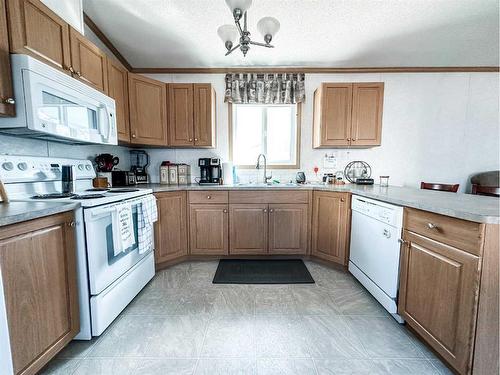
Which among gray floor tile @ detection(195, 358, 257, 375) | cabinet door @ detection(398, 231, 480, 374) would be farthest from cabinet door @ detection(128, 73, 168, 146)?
cabinet door @ detection(398, 231, 480, 374)

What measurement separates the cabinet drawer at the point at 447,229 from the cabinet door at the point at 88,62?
2.54m

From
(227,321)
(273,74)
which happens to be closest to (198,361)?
(227,321)

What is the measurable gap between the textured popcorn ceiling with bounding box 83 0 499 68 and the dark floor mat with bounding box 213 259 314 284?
2446 mm

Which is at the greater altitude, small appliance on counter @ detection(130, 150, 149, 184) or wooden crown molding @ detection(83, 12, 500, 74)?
wooden crown molding @ detection(83, 12, 500, 74)

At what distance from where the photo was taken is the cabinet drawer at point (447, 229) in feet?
3.11

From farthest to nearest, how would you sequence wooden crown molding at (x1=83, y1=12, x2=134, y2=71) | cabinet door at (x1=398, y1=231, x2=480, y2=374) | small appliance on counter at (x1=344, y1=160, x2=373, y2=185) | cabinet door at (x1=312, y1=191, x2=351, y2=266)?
small appliance on counter at (x1=344, y1=160, x2=373, y2=185) → cabinet door at (x1=312, y1=191, x2=351, y2=266) → wooden crown molding at (x1=83, y1=12, x2=134, y2=71) → cabinet door at (x1=398, y1=231, x2=480, y2=374)

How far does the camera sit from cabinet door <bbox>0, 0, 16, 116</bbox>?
1.12m

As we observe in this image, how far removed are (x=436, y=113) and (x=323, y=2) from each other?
7.60 feet

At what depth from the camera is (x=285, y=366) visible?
3.83 feet

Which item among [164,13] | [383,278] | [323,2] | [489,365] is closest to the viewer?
[489,365]

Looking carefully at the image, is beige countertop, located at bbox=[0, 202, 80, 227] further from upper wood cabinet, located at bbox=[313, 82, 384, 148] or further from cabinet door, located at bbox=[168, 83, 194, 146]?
upper wood cabinet, located at bbox=[313, 82, 384, 148]

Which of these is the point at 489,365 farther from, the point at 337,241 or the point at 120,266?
the point at 120,266

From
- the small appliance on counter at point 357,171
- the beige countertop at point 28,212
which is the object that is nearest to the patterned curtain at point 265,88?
the small appliance on counter at point 357,171

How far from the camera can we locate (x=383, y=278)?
63.4 inches
